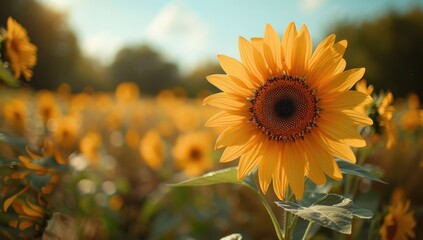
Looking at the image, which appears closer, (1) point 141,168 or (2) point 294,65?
(2) point 294,65

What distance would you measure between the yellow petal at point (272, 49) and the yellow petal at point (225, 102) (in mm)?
150

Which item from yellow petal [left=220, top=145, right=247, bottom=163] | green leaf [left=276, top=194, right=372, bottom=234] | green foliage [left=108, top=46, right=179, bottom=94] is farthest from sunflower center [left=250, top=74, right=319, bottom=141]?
green foliage [left=108, top=46, right=179, bottom=94]

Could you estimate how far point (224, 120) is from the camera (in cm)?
138

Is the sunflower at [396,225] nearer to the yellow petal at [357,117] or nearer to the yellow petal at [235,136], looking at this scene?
the yellow petal at [357,117]

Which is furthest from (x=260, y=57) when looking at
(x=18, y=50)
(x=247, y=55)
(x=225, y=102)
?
(x=18, y=50)

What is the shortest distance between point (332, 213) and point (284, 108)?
0.47m

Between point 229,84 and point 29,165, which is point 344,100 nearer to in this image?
point 229,84

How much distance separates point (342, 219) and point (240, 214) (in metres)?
2.56

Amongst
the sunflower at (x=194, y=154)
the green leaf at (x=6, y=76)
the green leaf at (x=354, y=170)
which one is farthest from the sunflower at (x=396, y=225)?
the sunflower at (x=194, y=154)

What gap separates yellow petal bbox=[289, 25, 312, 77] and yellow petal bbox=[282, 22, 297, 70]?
1cm

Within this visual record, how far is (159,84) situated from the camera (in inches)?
1454

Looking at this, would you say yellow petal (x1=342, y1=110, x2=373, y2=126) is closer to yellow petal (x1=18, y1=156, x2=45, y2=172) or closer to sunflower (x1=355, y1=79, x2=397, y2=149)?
sunflower (x1=355, y1=79, x2=397, y2=149)

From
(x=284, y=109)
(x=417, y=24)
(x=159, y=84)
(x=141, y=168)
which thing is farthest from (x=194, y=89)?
(x=284, y=109)

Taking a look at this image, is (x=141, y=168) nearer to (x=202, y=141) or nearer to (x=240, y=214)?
(x=202, y=141)
